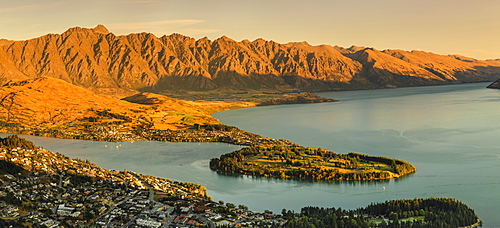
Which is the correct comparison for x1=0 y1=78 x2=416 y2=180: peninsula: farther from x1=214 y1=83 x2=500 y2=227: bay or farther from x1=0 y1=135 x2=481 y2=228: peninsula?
x1=0 y1=135 x2=481 y2=228: peninsula

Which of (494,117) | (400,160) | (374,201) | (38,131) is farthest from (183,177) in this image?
(494,117)

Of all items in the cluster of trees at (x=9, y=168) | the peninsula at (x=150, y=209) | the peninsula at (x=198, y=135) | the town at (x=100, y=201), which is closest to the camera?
the peninsula at (x=150, y=209)

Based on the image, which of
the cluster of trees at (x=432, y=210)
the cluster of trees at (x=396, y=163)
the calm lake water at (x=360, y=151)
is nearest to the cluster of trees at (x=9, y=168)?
the calm lake water at (x=360, y=151)

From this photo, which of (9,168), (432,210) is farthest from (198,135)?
(432,210)

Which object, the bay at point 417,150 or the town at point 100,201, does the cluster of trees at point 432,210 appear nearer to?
the bay at point 417,150

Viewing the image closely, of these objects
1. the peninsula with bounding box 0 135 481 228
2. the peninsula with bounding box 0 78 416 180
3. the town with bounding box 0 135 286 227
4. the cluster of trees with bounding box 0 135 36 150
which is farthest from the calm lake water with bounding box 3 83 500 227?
the cluster of trees with bounding box 0 135 36 150

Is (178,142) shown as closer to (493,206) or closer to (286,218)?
(286,218)

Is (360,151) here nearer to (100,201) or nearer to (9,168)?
(100,201)
